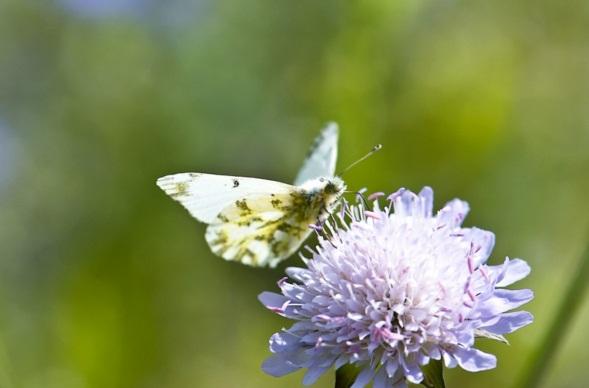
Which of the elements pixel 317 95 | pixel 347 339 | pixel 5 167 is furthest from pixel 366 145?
pixel 5 167

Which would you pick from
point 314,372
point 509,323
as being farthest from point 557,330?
point 314,372

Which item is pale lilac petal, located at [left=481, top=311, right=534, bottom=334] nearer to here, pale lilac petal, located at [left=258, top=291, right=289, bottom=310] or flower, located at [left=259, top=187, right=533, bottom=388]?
flower, located at [left=259, top=187, right=533, bottom=388]

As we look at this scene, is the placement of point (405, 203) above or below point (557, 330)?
above

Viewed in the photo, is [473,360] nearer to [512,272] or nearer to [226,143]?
[512,272]

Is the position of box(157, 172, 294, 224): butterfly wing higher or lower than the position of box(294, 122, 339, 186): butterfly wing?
lower

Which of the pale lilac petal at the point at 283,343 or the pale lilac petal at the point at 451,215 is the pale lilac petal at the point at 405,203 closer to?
the pale lilac petal at the point at 451,215

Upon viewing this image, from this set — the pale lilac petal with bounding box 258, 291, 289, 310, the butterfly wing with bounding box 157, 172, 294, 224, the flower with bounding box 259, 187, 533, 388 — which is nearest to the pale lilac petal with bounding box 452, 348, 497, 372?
the flower with bounding box 259, 187, 533, 388
